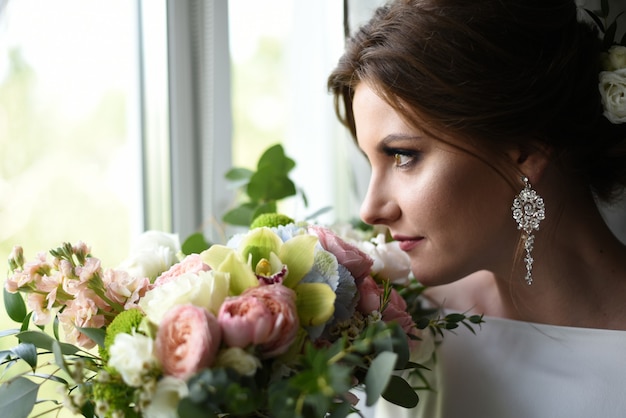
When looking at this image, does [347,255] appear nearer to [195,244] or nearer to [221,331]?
[221,331]

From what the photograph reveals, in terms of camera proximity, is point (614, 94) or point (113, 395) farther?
point (614, 94)

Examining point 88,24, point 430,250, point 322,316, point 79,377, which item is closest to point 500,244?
point 430,250

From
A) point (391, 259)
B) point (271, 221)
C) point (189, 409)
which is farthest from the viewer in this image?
point (391, 259)

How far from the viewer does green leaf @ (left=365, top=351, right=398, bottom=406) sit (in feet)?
2.08

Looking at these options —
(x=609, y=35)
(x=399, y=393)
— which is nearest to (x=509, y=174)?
(x=609, y=35)

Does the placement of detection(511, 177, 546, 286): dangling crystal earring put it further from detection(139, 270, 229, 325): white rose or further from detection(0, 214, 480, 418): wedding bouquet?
detection(139, 270, 229, 325): white rose

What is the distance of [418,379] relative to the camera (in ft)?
3.92

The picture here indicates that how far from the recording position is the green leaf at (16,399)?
2.36 feet

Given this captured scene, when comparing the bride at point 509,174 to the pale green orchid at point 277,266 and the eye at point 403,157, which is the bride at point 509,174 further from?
the pale green orchid at point 277,266

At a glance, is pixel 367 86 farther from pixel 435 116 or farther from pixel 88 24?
pixel 88 24

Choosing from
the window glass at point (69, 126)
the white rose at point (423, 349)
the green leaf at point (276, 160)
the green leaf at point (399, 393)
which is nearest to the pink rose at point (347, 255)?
the green leaf at point (399, 393)

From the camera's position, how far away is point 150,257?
921 millimetres

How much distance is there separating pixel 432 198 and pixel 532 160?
19 cm

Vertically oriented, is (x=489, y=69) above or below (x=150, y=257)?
above
